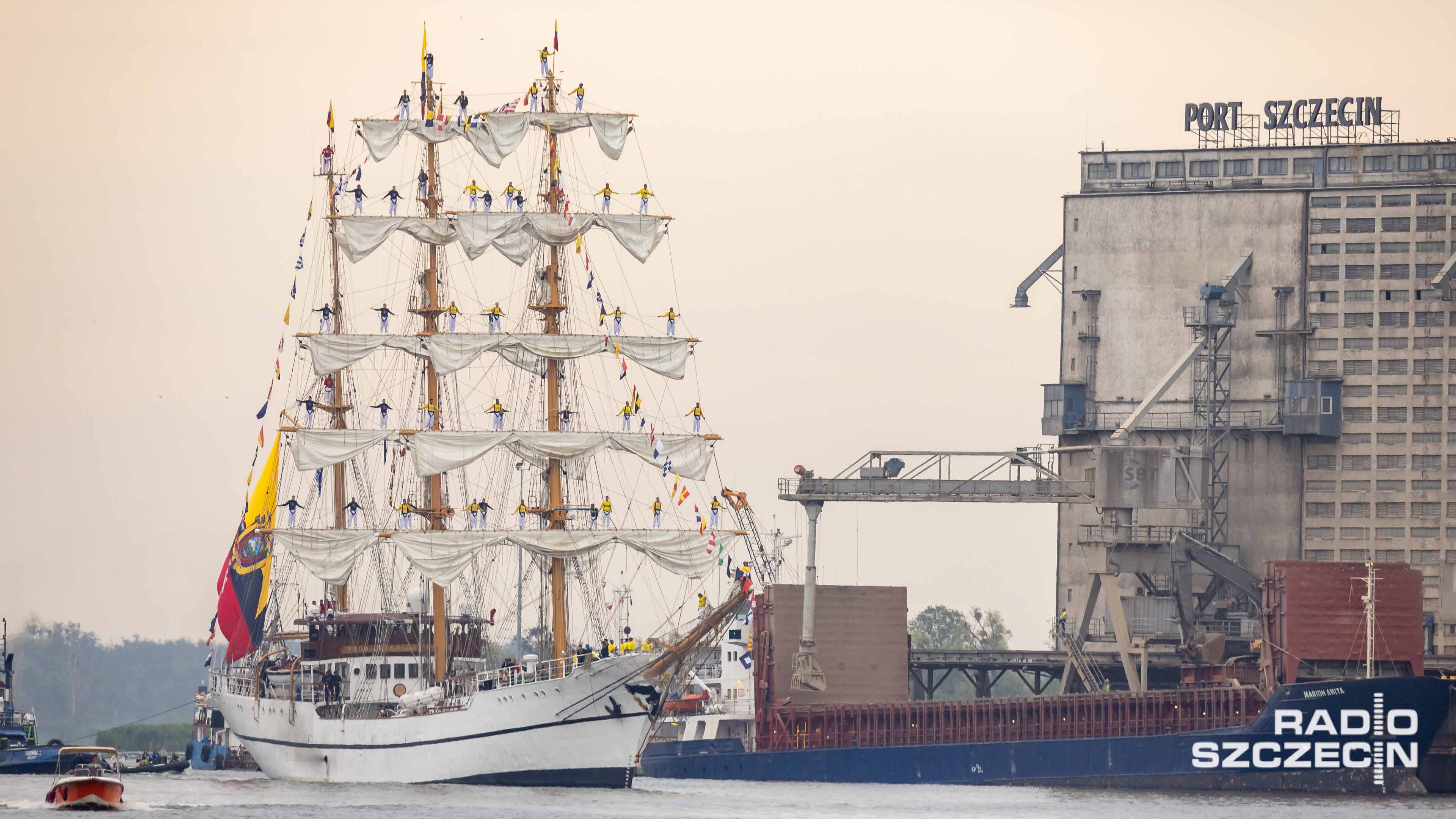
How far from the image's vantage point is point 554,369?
9588 cm

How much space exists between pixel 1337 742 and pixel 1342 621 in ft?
16.2

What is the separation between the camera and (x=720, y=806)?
8038 cm

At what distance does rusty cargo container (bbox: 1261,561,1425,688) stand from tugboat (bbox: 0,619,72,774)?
4865 centimetres

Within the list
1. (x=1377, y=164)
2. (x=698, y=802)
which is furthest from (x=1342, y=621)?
(x=1377, y=164)

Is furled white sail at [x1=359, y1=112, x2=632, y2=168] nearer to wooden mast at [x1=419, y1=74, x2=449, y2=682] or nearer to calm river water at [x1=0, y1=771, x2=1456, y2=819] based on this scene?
wooden mast at [x1=419, y1=74, x2=449, y2=682]

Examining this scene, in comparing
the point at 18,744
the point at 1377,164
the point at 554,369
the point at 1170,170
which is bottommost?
the point at 18,744

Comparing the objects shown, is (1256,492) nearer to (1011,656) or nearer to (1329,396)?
(1329,396)

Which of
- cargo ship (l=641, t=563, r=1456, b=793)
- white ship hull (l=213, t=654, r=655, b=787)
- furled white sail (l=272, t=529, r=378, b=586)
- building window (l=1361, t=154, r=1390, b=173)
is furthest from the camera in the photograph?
building window (l=1361, t=154, r=1390, b=173)

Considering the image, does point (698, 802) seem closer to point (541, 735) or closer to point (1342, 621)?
point (541, 735)

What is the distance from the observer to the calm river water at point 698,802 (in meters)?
75.8

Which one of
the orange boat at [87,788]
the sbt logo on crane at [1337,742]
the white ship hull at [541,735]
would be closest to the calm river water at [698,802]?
the orange boat at [87,788]

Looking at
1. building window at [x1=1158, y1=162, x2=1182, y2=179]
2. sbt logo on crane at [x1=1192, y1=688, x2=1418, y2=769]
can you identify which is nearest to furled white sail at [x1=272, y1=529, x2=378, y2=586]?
sbt logo on crane at [x1=1192, y1=688, x2=1418, y2=769]

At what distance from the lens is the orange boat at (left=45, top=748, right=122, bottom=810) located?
7394 centimetres

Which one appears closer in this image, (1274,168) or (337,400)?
(337,400)
